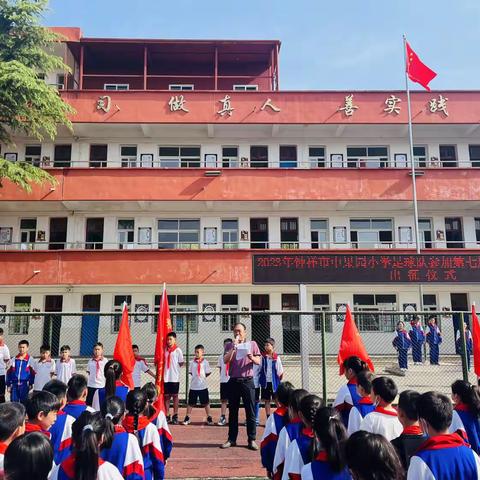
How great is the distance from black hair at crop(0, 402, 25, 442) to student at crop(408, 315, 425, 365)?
1548 cm

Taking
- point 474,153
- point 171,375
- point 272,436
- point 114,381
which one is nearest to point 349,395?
point 272,436

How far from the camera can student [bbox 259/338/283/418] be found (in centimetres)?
888

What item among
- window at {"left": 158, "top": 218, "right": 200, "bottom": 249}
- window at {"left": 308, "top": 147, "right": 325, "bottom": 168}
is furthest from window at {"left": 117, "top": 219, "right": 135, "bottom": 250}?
window at {"left": 308, "top": 147, "right": 325, "bottom": 168}

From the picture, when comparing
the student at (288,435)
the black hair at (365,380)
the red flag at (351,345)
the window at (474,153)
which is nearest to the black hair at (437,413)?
the student at (288,435)

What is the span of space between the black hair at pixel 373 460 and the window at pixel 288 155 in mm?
19832

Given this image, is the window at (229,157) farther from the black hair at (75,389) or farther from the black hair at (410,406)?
the black hair at (410,406)

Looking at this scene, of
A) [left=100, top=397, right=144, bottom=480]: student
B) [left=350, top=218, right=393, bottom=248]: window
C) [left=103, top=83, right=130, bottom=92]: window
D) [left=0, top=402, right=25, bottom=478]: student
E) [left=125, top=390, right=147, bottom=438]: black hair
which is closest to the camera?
[left=0, top=402, right=25, bottom=478]: student

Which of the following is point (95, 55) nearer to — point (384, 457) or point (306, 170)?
point (306, 170)

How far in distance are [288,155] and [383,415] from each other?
1859cm

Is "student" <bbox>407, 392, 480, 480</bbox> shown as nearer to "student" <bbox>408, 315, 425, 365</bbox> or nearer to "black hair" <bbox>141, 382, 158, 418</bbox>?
"black hair" <bbox>141, 382, 158, 418</bbox>

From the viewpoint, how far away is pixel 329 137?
853 inches

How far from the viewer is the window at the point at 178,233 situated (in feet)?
67.7

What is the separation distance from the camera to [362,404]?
15.3 ft

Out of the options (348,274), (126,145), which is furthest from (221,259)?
(348,274)
